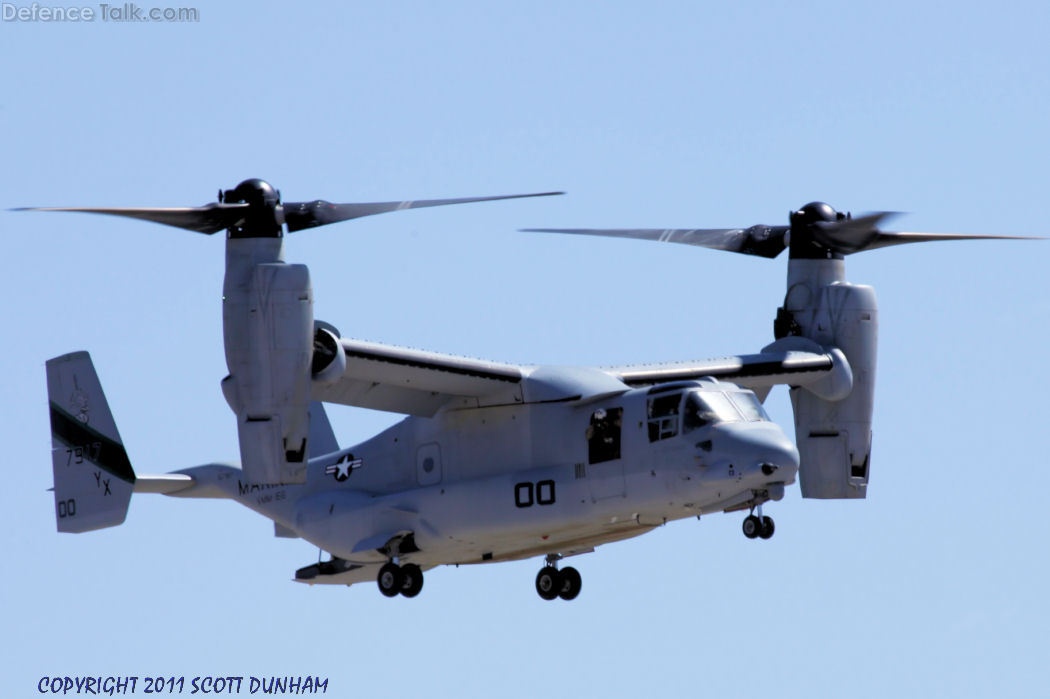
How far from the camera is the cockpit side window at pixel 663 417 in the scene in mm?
28344

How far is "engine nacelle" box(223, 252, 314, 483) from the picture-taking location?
26.6m

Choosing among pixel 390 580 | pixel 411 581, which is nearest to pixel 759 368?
pixel 411 581

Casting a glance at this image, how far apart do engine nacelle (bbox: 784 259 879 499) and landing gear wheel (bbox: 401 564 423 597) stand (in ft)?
22.6

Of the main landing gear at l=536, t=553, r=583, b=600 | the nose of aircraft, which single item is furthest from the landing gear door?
the nose of aircraft

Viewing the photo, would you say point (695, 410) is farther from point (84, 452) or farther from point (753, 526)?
point (84, 452)

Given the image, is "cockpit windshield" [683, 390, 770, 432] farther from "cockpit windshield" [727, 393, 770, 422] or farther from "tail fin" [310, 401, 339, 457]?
"tail fin" [310, 401, 339, 457]

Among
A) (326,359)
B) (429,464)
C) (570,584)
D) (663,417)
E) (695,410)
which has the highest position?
(326,359)

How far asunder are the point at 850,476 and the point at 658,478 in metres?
5.90

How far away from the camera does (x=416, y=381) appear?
29656 millimetres

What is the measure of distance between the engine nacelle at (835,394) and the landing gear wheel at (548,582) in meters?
4.69

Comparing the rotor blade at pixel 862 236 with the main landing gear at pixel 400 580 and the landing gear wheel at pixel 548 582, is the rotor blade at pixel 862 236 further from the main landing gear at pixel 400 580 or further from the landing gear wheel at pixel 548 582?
the main landing gear at pixel 400 580

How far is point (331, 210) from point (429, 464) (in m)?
4.82

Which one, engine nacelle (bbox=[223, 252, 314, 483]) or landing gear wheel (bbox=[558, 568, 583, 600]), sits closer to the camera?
engine nacelle (bbox=[223, 252, 314, 483])

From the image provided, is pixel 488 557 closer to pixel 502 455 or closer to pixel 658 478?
pixel 502 455
